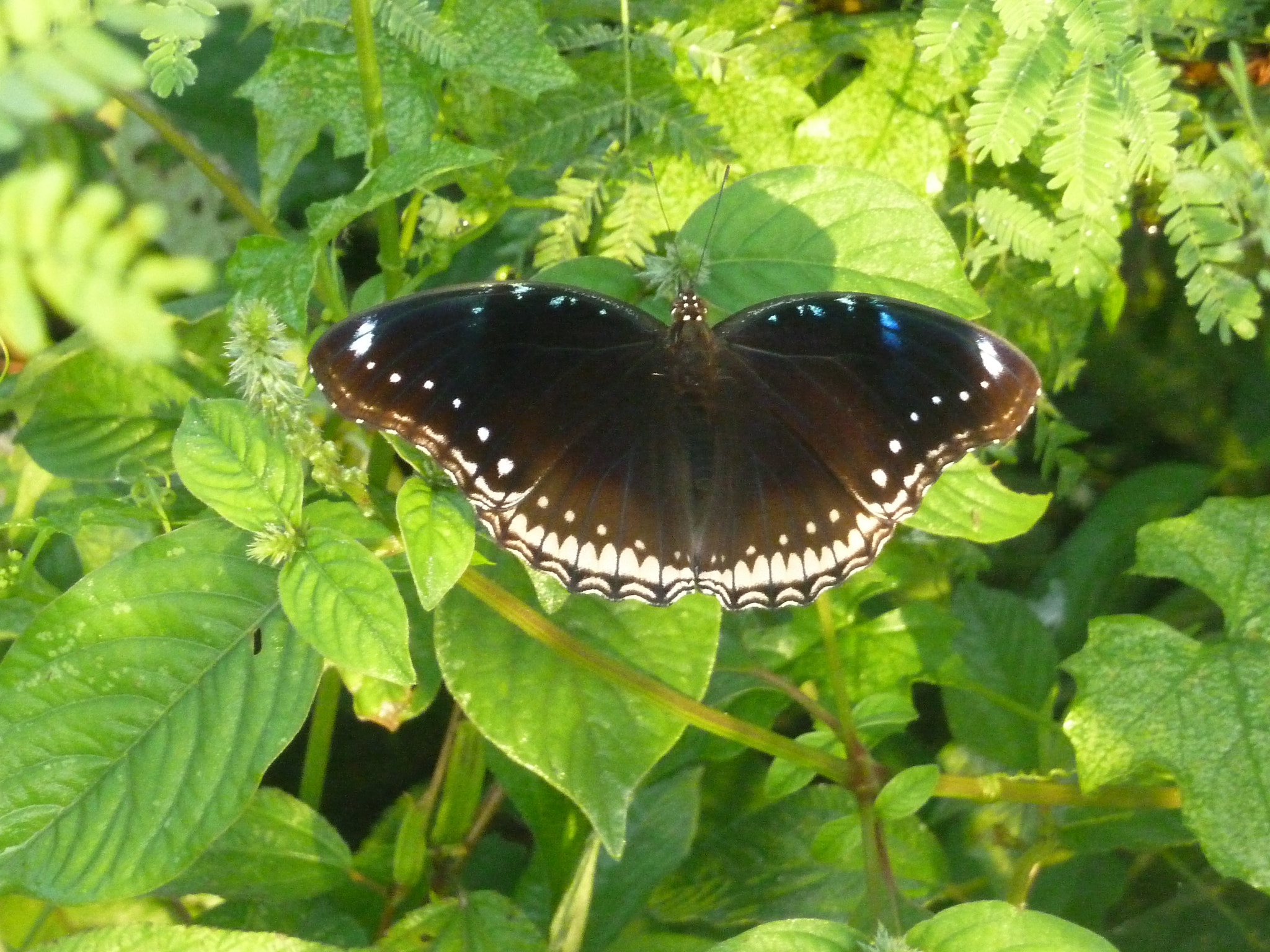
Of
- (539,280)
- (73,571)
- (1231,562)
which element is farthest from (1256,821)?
(73,571)

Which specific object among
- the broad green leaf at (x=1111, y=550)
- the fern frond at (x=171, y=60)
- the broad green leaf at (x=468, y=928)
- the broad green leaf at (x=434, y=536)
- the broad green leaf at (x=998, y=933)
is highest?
the fern frond at (x=171, y=60)

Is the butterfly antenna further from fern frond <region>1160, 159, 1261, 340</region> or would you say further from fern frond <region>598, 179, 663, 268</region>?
fern frond <region>1160, 159, 1261, 340</region>

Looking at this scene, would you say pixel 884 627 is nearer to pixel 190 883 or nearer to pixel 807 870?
pixel 807 870

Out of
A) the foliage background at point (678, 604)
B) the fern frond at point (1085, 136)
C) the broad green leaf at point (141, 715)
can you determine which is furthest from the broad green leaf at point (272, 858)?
the fern frond at point (1085, 136)

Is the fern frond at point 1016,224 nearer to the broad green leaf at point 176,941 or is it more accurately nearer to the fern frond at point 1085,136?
the fern frond at point 1085,136

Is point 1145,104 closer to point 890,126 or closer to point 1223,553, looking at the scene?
point 890,126

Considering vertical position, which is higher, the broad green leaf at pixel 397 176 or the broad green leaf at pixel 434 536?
the broad green leaf at pixel 397 176

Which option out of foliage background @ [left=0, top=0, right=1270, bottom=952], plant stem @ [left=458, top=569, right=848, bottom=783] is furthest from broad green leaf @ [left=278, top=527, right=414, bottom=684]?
plant stem @ [left=458, top=569, right=848, bottom=783]

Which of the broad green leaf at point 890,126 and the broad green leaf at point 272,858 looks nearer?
the broad green leaf at point 272,858
